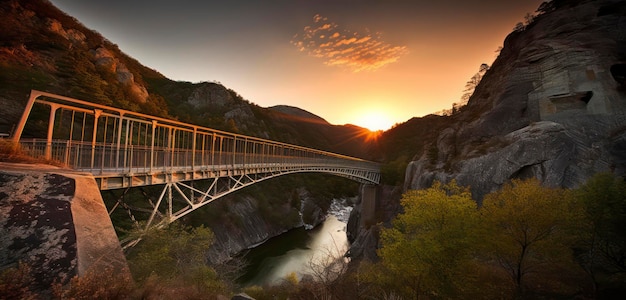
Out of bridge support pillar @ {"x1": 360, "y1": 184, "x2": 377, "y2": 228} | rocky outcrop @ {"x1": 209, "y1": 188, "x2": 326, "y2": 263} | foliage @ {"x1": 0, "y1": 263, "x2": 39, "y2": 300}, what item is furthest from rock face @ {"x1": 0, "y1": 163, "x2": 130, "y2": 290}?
bridge support pillar @ {"x1": 360, "y1": 184, "x2": 377, "y2": 228}

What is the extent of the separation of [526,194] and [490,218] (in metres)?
2.03

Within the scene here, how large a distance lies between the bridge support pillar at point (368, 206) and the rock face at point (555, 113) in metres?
11.4

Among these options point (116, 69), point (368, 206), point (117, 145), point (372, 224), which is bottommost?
point (372, 224)

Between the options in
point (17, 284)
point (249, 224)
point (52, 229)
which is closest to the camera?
point (17, 284)

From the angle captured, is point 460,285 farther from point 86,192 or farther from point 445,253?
point 86,192

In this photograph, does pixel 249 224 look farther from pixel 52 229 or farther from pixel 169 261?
pixel 52 229

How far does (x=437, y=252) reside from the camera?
12555mm

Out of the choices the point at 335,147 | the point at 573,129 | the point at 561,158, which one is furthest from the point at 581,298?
the point at 335,147

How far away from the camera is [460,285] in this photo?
12.0 metres

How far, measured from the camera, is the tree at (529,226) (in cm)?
1156

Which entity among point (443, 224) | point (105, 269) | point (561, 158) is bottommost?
point (443, 224)

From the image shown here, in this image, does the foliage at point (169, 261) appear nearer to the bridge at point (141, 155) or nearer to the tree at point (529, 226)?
the bridge at point (141, 155)

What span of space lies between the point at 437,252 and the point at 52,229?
1396 cm

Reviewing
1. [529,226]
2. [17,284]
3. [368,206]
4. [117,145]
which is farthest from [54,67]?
[529,226]
